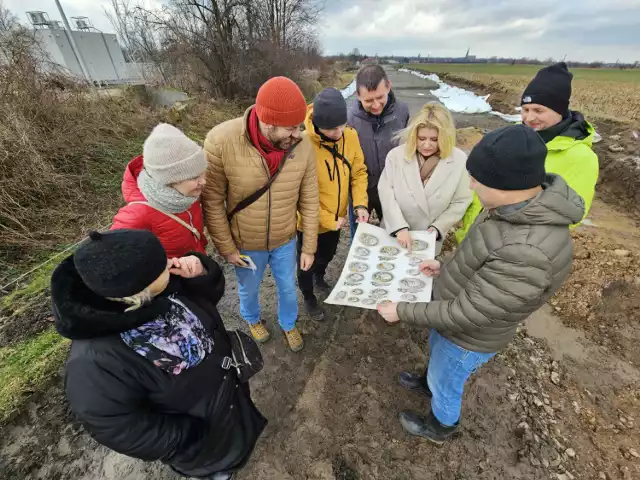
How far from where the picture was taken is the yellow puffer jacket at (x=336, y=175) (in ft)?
7.68

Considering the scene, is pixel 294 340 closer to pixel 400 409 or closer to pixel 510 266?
pixel 400 409

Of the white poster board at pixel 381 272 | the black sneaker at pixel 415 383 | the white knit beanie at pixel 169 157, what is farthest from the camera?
the black sneaker at pixel 415 383

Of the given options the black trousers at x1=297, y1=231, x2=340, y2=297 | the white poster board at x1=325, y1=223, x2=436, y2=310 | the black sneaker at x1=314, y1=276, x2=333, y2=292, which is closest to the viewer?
the white poster board at x1=325, y1=223, x2=436, y2=310

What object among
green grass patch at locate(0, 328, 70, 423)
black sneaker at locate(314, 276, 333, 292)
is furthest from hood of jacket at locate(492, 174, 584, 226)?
green grass patch at locate(0, 328, 70, 423)

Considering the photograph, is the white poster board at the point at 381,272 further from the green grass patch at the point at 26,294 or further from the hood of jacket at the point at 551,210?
the green grass patch at the point at 26,294

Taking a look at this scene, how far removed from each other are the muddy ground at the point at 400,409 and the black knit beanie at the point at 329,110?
1.87 m

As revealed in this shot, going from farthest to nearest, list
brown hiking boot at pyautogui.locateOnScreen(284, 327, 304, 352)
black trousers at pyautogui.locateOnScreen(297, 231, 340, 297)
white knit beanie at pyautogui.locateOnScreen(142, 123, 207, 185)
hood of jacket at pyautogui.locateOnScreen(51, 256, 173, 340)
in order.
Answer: black trousers at pyautogui.locateOnScreen(297, 231, 340, 297), brown hiking boot at pyautogui.locateOnScreen(284, 327, 304, 352), white knit beanie at pyautogui.locateOnScreen(142, 123, 207, 185), hood of jacket at pyautogui.locateOnScreen(51, 256, 173, 340)

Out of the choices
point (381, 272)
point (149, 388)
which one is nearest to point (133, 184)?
point (149, 388)

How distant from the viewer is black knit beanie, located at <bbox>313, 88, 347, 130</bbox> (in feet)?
6.80

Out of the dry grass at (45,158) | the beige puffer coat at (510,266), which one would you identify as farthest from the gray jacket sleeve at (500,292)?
the dry grass at (45,158)

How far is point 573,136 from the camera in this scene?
5.93 feet

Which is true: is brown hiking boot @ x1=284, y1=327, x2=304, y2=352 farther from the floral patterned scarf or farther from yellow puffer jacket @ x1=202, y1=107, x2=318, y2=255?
the floral patterned scarf

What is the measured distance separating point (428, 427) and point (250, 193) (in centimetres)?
195

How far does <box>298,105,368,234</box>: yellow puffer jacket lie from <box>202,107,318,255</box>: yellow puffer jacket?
0.22 meters
